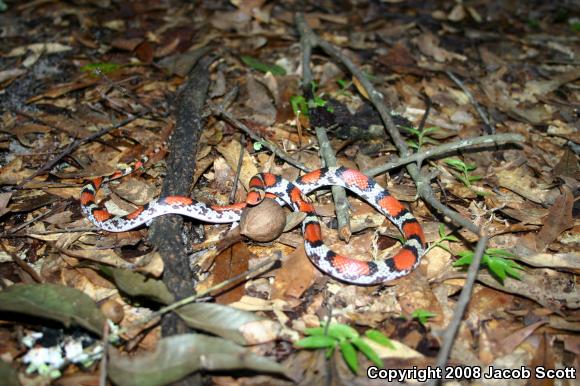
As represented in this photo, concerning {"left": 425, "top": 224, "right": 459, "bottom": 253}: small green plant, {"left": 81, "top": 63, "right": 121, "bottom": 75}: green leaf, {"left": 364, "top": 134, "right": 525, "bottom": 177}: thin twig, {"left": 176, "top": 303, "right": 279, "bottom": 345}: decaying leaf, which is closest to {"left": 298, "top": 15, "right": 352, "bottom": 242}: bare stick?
{"left": 364, "top": 134, "right": 525, "bottom": 177}: thin twig

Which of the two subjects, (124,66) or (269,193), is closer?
(269,193)

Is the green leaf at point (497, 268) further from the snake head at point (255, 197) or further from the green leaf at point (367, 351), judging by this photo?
the snake head at point (255, 197)

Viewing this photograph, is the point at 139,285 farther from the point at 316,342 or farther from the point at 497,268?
the point at 497,268

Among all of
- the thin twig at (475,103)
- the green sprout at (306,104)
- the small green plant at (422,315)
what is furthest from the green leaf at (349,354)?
the thin twig at (475,103)

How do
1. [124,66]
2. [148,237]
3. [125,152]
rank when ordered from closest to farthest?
[148,237] → [125,152] → [124,66]

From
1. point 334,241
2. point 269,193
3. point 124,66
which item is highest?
point 124,66

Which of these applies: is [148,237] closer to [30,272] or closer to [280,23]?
[30,272]

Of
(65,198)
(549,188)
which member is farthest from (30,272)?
(549,188)

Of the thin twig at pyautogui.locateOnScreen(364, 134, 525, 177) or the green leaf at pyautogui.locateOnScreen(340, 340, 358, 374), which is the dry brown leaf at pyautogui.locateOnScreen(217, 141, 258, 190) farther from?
the green leaf at pyautogui.locateOnScreen(340, 340, 358, 374)

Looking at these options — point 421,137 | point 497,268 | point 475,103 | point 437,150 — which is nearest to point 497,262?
point 497,268
